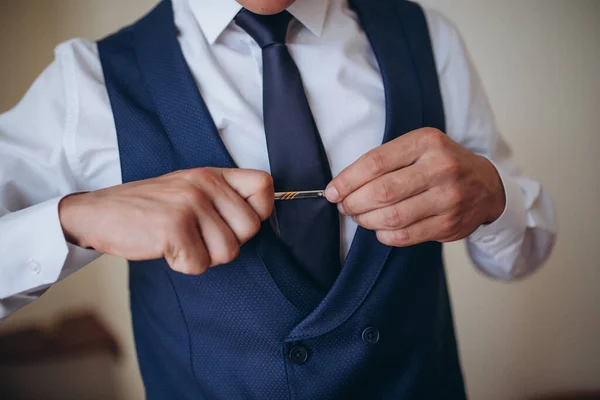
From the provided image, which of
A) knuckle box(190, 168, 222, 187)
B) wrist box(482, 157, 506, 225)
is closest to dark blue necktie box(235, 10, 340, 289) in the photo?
knuckle box(190, 168, 222, 187)

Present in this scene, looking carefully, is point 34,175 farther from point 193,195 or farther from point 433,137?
point 433,137

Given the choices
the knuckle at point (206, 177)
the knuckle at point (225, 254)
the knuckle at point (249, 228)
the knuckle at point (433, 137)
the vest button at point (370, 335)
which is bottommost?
the vest button at point (370, 335)

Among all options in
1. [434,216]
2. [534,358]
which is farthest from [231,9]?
[534,358]

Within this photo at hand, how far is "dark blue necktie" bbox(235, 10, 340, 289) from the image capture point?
0.57 meters

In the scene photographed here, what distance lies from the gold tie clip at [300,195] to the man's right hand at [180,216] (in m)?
0.05

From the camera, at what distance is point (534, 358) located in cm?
134

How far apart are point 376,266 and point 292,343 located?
0.14 meters

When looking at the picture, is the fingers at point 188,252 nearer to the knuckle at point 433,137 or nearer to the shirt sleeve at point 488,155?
the knuckle at point 433,137

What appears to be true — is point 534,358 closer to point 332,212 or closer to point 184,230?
point 332,212

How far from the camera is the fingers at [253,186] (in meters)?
0.48

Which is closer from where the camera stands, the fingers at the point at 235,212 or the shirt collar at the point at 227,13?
the fingers at the point at 235,212

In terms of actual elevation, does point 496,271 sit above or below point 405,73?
below

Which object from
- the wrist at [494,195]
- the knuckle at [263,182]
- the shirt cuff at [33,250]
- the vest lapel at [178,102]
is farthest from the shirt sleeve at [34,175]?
the wrist at [494,195]

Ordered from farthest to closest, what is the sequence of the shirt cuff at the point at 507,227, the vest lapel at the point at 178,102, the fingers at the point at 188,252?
1. the shirt cuff at the point at 507,227
2. the vest lapel at the point at 178,102
3. the fingers at the point at 188,252
